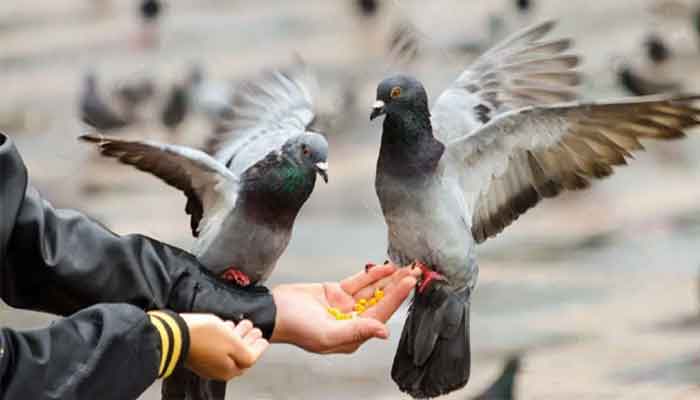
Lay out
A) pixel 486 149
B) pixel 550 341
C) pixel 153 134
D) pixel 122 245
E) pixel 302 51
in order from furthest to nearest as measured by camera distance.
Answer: pixel 302 51, pixel 153 134, pixel 550 341, pixel 486 149, pixel 122 245

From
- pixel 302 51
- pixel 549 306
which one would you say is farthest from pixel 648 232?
pixel 302 51

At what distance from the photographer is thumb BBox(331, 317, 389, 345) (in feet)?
7.09

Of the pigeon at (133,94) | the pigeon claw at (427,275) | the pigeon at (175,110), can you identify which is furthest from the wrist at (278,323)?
the pigeon at (133,94)

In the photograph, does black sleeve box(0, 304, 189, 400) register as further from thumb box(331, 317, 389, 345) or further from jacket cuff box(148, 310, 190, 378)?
thumb box(331, 317, 389, 345)

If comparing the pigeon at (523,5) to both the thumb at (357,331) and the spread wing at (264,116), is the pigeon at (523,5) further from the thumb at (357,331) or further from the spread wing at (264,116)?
the thumb at (357,331)

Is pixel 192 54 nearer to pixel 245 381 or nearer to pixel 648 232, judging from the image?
pixel 648 232

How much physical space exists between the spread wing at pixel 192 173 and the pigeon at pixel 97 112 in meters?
3.91

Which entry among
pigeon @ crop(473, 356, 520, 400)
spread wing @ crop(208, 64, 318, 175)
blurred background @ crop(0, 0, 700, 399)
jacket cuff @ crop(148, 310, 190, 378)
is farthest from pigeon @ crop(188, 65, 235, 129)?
jacket cuff @ crop(148, 310, 190, 378)

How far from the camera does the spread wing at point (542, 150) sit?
100 inches

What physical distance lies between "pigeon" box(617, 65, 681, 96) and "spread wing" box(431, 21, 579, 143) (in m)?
3.74

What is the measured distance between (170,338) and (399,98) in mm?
1075

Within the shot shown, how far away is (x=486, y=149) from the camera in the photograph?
2748mm

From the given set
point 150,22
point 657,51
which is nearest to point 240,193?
point 657,51

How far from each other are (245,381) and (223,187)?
1864 mm
